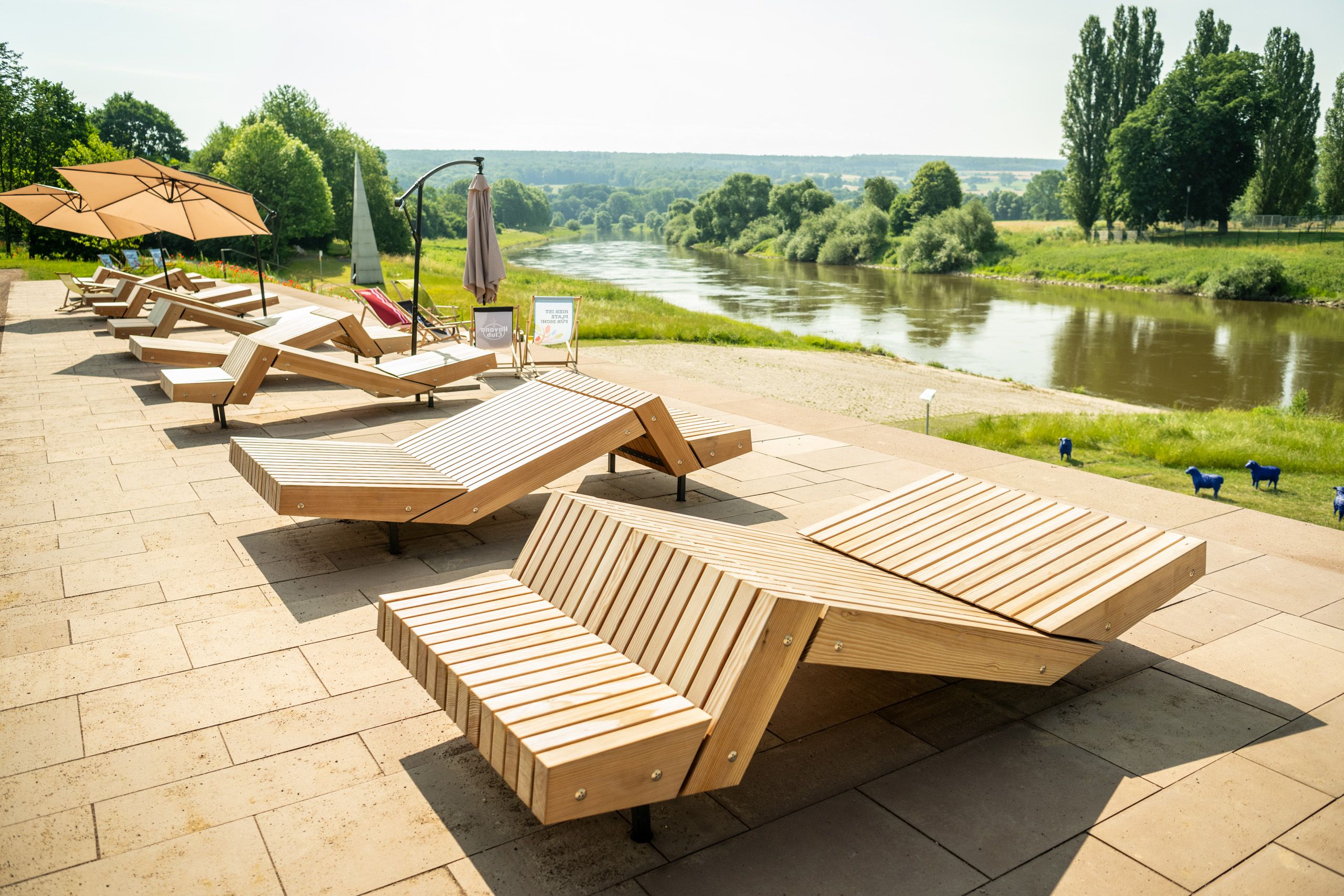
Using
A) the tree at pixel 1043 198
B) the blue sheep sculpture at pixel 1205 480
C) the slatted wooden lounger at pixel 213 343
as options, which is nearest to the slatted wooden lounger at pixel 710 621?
the blue sheep sculpture at pixel 1205 480

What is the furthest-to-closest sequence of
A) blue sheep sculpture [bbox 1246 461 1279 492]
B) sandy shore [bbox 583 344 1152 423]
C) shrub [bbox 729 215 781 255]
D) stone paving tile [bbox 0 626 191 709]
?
shrub [bbox 729 215 781 255]
sandy shore [bbox 583 344 1152 423]
blue sheep sculpture [bbox 1246 461 1279 492]
stone paving tile [bbox 0 626 191 709]

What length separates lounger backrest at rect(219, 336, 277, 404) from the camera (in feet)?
25.9

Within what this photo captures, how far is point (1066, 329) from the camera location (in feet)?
105

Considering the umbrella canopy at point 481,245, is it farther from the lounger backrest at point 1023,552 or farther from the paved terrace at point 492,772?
the lounger backrest at point 1023,552

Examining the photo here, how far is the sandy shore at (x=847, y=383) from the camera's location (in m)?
12.4

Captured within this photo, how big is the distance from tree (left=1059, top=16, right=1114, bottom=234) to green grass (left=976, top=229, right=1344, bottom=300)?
258 centimetres

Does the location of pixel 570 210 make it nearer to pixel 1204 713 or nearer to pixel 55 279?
pixel 55 279

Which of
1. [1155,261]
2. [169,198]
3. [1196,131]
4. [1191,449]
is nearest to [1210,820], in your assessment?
[1191,449]

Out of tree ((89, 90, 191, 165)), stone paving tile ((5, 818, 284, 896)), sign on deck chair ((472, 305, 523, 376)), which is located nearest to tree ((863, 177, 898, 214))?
tree ((89, 90, 191, 165))

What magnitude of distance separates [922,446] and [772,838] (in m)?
5.61

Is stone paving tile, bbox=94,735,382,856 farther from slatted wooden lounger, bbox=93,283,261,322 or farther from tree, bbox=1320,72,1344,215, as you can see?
tree, bbox=1320,72,1344,215

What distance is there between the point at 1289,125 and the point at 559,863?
62162mm

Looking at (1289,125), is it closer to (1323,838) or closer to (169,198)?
(169,198)

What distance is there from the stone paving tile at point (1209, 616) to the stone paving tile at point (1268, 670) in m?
0.07
